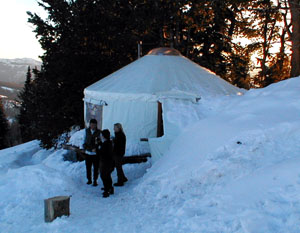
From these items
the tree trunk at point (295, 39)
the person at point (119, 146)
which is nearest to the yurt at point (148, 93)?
the person at point (119, 146)

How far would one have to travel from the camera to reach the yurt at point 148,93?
346 inches

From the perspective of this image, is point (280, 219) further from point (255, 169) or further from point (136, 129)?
point (136, 129)

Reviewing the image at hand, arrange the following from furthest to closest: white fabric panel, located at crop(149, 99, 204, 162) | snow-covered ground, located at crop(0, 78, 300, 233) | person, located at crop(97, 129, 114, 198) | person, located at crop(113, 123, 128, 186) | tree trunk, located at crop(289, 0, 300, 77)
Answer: tree trunk, located at crop(289, 0, 300, 77), white fabric panel, located at crop(149, 99, 204, 162), person, located at crop(113, 123, 128, 186), person, located at crop(97, 129, 114, 198), snow-covered ground, located at crop(0, 78, 300, 233)

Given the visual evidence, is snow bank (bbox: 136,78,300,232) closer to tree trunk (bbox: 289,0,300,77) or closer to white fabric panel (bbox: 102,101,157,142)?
white fabric panel (bbox: 102,101,157,142)

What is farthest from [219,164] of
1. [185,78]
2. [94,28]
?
[94,28]

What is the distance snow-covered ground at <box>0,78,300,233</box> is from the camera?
3480mm

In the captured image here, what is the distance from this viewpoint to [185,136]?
6.62 m

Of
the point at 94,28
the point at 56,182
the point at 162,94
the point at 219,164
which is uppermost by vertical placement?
the point at 94,28

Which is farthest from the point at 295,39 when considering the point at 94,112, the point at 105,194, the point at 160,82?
the point at 105,194

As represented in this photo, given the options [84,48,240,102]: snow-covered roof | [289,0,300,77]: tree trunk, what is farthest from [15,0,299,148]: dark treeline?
[84,48,240,102]: snow-covered roof

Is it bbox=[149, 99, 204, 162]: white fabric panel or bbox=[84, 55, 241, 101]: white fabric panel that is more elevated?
bbox=[84, 55, 241, 101]: white fabric panel

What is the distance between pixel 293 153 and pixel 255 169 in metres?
0.63

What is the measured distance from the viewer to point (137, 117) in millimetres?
9000

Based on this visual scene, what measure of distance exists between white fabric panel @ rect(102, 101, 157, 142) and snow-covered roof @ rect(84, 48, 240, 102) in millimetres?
206
